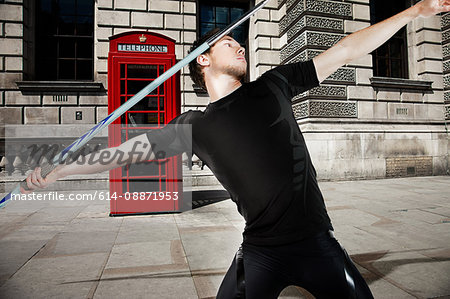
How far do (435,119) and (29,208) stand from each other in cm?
1183

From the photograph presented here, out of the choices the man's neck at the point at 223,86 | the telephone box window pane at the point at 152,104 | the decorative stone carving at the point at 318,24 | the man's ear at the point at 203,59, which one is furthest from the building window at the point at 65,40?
the man's neck at the point at 223,86

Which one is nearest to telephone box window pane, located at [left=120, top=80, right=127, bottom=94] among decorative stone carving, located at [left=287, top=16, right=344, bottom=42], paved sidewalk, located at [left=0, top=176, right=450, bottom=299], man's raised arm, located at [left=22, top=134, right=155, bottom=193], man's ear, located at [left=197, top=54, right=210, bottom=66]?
paved sidewalk, located at [left=0, top=176, right=450, bottom=299]

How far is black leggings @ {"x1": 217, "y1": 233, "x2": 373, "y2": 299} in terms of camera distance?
3.66 feet

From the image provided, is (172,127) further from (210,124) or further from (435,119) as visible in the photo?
(435,119)

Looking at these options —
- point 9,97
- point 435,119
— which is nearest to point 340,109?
point 435,119

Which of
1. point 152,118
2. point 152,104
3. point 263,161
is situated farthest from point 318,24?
point 263,161

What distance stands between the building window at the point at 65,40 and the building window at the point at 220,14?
12.2 ft

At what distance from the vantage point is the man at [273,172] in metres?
1.14

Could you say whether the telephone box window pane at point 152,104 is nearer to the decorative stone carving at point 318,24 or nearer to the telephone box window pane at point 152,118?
the telephone box window pane at point 152,118

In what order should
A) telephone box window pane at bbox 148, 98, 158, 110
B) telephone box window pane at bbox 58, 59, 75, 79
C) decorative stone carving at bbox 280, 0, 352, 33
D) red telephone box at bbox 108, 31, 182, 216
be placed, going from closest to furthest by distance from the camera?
red telephone box at bbox 108, 31, 182, 216 → telephone box window pane at bbox 148, 98, 158, 110 → decorative stone carving at bbox 280, 0, 352, 33 → telephone box window pane at bbox 58, 59, 75, 79

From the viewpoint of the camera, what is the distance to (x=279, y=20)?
1031 centimetres

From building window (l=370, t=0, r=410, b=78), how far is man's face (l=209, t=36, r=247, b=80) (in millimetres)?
10596

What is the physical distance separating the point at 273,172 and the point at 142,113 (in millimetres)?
4446

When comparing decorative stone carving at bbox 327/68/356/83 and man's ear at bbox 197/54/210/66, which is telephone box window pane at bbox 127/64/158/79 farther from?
decorative stone carving at bbox 327/68/356/83
